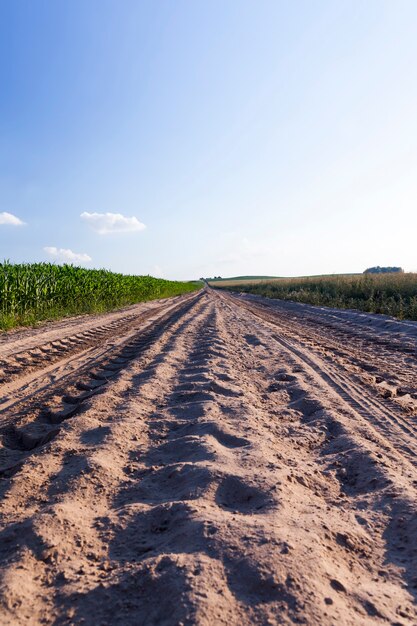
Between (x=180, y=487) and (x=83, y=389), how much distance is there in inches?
112

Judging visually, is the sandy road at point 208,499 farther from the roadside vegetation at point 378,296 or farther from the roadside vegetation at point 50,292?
the roadside vegetation at point 378,296

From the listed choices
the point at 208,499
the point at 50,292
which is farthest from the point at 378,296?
the point at 208,499

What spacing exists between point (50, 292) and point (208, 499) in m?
13.8

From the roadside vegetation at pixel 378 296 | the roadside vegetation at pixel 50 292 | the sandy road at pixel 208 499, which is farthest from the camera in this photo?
the roadside vegetation at pixel 378 296

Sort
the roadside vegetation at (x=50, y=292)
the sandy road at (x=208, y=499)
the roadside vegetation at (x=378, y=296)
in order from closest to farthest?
the sandy road at (x=208, y=499) → the roadside vegetation at (x=50, y=292) → the roadside vegetation at (x=378, y=296)

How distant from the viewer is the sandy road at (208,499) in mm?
1667

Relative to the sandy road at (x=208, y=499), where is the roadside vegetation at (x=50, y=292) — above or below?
above

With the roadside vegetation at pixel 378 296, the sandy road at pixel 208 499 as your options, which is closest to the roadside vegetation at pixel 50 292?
the sandy road at pixel 208 499

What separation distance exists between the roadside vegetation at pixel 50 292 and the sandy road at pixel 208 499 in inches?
309

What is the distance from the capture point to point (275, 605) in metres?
1.60

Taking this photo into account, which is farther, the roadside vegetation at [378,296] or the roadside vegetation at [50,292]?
the roadside vegetation at [378,296]

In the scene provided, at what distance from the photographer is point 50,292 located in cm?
1505

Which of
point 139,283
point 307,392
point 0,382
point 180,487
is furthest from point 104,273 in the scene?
point 180,487

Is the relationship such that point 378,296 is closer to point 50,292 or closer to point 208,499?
point 50,292
